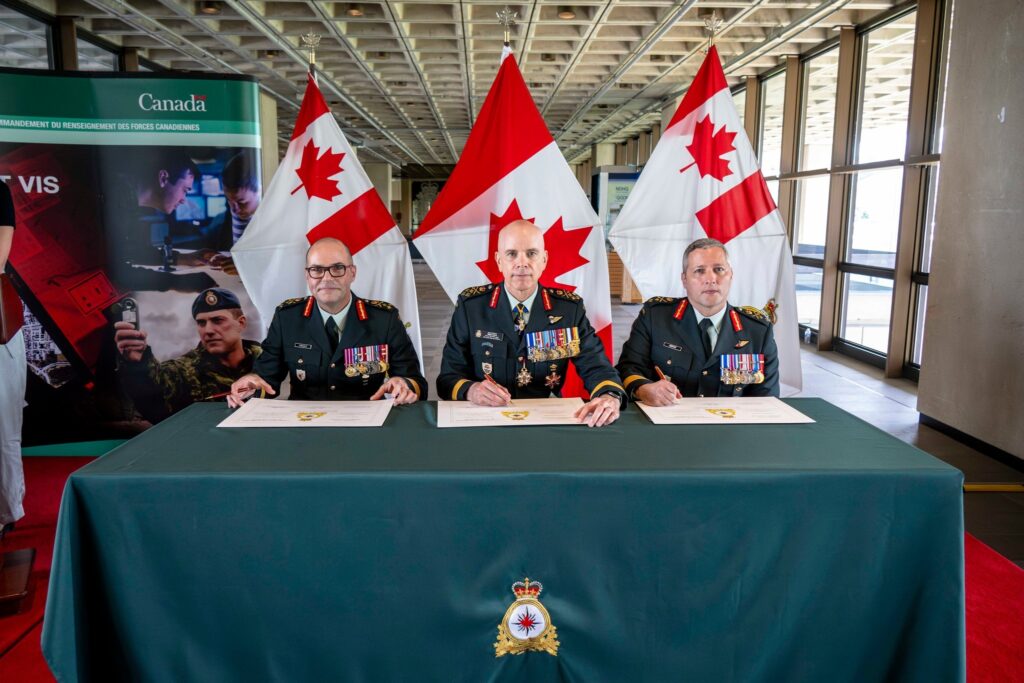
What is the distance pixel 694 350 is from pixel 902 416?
310 cm

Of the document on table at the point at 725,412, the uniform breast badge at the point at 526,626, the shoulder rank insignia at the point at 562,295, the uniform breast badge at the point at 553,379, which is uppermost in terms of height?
the shoulder rank insignia at the point at 562,295

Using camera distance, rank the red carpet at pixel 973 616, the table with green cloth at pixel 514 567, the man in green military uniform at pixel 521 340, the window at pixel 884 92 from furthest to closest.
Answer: the window at pixel 884 92, the man in green military uniform at pixel 521 340, the red carpet at pixel 973 616, the table with green cloth at pixel 514 567

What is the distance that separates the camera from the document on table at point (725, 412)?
1.85 metres

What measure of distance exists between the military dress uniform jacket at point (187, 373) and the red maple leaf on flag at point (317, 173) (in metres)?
0.93

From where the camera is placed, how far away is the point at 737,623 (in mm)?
1528

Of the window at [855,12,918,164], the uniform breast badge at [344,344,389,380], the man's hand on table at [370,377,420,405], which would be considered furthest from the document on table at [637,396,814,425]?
the window at [855,12,918,164]

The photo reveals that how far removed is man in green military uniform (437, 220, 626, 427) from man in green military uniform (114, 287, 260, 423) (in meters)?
1.62

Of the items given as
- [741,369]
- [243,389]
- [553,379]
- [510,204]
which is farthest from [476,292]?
[741,369]

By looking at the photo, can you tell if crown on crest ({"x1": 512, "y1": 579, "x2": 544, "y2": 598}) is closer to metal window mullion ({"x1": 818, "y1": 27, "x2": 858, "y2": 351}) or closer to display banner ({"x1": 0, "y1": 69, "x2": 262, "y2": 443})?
display banner ({"x1": 0, "y1": 69, "x2": 262, "y2": 443})

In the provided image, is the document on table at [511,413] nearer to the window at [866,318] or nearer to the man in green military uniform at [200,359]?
the man in green military uniform at [200,359]

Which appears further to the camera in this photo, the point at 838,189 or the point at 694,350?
the point at 838,189

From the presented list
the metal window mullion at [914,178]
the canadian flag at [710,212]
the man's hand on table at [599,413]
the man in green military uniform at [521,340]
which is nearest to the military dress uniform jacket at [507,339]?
the man in green military uniform at [521,340]

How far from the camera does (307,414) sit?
1926 mm

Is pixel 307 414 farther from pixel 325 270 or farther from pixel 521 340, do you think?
pixel 521 340
